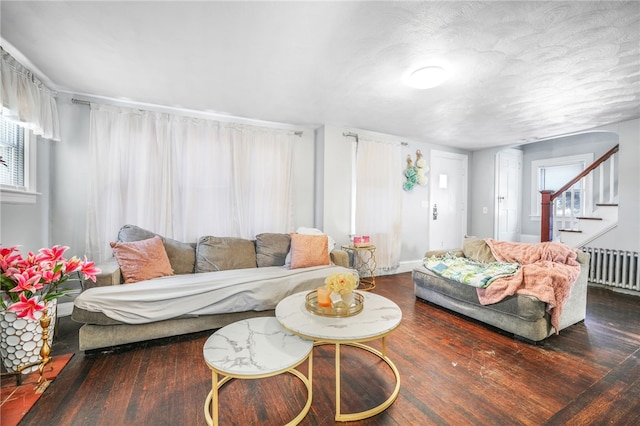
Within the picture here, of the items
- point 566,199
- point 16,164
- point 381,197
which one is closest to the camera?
point 16,164

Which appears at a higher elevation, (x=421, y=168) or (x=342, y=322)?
(x=421, y=168)

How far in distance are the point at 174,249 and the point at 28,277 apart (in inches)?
50.5

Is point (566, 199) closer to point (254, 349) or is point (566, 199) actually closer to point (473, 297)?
point (473, 297)

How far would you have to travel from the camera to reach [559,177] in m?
5.32

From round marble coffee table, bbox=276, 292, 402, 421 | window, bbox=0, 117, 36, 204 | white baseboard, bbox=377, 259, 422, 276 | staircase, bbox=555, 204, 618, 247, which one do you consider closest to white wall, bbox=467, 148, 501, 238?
staircase, bbox=555, 204, 618, 247

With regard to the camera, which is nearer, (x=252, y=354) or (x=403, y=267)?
(x=252, y=354)

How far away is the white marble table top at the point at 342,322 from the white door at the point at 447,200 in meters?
3.65

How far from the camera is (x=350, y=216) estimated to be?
4117mm

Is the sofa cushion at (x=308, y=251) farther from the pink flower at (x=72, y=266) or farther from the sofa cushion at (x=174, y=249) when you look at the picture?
the pink flower at (x=72, y=266)

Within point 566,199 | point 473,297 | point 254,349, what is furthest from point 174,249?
point 566,199

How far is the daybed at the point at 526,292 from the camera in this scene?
218 cm

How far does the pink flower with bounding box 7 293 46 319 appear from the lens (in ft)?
5.04

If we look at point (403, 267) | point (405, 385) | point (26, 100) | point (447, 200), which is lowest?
point (405, 385)

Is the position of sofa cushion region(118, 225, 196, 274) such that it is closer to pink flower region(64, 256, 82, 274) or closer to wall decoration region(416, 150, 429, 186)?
pink flower region(64, 256, 82, 274)
